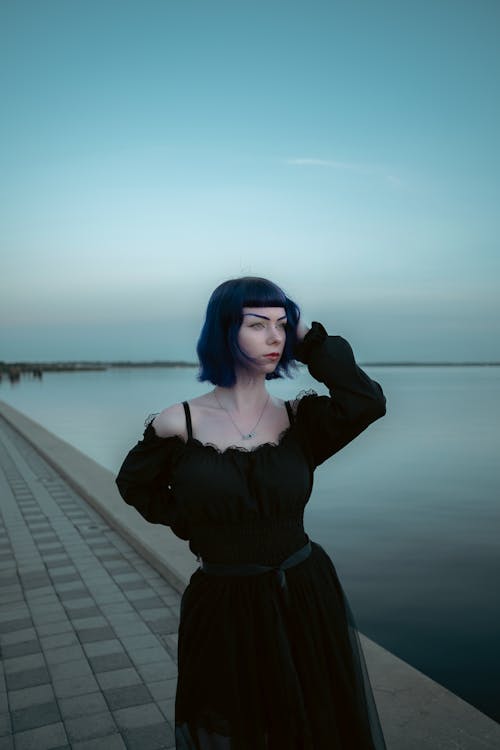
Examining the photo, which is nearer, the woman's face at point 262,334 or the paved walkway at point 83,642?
the woman's face at point 262,334

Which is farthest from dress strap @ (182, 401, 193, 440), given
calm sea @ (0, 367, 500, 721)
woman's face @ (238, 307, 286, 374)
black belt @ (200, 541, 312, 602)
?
calm sea @ (0, 367, 500, 721)

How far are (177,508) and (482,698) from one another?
372cm

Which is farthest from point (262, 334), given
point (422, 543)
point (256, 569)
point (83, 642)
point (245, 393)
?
point (422, 543)

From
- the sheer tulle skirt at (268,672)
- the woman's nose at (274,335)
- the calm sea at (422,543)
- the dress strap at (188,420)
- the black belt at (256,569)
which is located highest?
the woman's nose at (274,335)

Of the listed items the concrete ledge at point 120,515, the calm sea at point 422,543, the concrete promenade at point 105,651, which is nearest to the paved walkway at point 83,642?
the concrete promenade at point 105,651

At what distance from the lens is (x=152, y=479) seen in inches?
75.2

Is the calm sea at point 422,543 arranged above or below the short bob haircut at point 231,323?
below

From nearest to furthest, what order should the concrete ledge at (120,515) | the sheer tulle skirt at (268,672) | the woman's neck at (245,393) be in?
the sheer tulle skirt at (268,672) → the woman's neck at (245,393) → the concrete ledge at (120,515)

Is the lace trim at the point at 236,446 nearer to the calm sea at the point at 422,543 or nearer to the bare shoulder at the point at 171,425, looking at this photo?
the bare shoulder at the point at 171,425

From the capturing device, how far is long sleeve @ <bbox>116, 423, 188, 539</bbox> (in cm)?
189

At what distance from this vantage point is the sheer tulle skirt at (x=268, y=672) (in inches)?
67.1

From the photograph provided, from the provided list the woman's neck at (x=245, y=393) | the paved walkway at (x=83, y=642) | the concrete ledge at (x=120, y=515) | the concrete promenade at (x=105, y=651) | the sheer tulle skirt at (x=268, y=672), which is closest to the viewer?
the sheer tulle skirt at (x=268, y=672)

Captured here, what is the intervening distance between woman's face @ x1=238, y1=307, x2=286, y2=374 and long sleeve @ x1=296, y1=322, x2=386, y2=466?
0.31ft

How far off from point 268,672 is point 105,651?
219 cm
